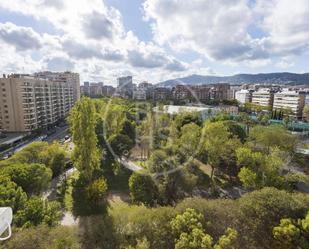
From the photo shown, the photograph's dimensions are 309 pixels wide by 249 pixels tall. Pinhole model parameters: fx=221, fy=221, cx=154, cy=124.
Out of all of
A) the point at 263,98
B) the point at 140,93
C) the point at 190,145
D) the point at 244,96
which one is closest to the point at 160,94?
the point at 140,93

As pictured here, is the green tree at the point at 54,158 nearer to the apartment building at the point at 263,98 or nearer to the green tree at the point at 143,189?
the green tree at the point at 143,189

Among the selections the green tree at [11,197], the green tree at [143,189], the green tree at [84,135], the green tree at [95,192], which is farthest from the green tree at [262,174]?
the green tree at [11,197]

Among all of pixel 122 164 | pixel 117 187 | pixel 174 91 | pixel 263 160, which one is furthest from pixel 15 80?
pixel 174 91

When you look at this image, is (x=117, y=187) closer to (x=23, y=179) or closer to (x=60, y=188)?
(x=60, y=188)

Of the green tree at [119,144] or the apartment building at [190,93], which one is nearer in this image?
the green tree at [119,144]

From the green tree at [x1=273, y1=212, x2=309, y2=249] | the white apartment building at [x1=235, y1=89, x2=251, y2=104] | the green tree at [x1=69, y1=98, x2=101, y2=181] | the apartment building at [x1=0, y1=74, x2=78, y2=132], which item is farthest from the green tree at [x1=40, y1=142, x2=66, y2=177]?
the white apartment building at [x1=235, y1=89, x2=251, y2=104]

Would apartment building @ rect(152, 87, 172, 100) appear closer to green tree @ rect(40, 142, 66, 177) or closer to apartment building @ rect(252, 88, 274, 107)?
apartment building @ rect(252, 88, 274, 107)
